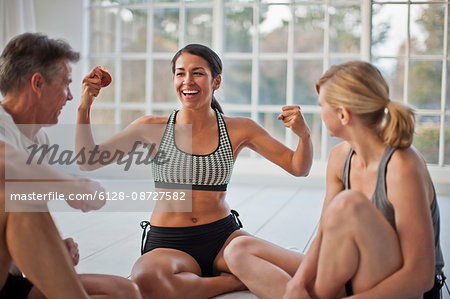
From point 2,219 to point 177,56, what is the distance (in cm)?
114

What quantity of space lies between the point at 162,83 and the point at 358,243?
4738 mm

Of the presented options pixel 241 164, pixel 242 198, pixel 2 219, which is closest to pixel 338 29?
pixel 241 164

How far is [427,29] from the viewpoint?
5.14 meters

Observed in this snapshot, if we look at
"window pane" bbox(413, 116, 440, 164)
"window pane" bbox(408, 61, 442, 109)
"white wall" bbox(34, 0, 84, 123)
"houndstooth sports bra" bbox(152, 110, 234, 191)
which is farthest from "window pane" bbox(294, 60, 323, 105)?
"houndstooth sports bra" bbox(152, 110, 234, 191)

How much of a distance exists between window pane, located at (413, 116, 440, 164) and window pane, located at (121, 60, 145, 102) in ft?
9.88

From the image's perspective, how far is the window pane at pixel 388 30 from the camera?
5.21 m

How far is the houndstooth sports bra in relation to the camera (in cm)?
213

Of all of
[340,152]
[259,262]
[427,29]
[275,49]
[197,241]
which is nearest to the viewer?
[340,152]

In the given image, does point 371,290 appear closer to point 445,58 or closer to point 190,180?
point 190,180

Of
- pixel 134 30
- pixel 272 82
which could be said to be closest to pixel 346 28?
pixel 272 82

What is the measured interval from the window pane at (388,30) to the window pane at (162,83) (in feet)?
7.38

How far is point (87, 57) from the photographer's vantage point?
5.95 meters

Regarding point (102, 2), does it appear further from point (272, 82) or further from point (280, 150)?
point (280, 150)

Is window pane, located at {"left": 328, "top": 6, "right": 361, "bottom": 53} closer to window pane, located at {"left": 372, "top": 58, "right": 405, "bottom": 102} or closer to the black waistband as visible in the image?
window pane, located at {"left": 372, "top": 58, "right": 405, "bottom": 102}
